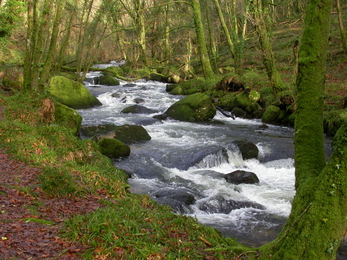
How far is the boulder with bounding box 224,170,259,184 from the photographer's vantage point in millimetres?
9695

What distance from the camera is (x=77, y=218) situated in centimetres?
466

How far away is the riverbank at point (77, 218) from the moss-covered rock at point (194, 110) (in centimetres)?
988

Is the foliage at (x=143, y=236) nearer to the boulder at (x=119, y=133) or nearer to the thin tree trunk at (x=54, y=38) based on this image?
the boulder at (x=119, y=133)

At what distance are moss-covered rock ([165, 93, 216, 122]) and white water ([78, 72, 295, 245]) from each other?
25.9 inches

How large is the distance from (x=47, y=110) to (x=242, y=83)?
14130mm

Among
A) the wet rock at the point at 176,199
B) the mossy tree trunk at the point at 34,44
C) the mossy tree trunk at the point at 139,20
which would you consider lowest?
the wet rock at the point at 176,199

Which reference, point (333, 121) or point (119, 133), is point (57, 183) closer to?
point (119, 133)

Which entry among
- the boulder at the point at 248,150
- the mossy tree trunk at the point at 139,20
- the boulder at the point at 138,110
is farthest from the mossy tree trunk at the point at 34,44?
the mossy tree trunk at the point at 139,20

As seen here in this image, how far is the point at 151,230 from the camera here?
4816 millimetres

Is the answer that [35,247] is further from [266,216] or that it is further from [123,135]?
[123,135]

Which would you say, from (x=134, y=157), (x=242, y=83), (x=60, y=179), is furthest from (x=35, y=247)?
(x=242, y=83)

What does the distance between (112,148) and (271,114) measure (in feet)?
30.3

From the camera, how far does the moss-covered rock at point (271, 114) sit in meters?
17.1

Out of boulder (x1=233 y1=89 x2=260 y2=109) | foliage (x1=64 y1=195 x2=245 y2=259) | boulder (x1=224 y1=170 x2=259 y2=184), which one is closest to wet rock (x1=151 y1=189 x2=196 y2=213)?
boulder (x1=224 y1=170 x2=259 y2=184)
